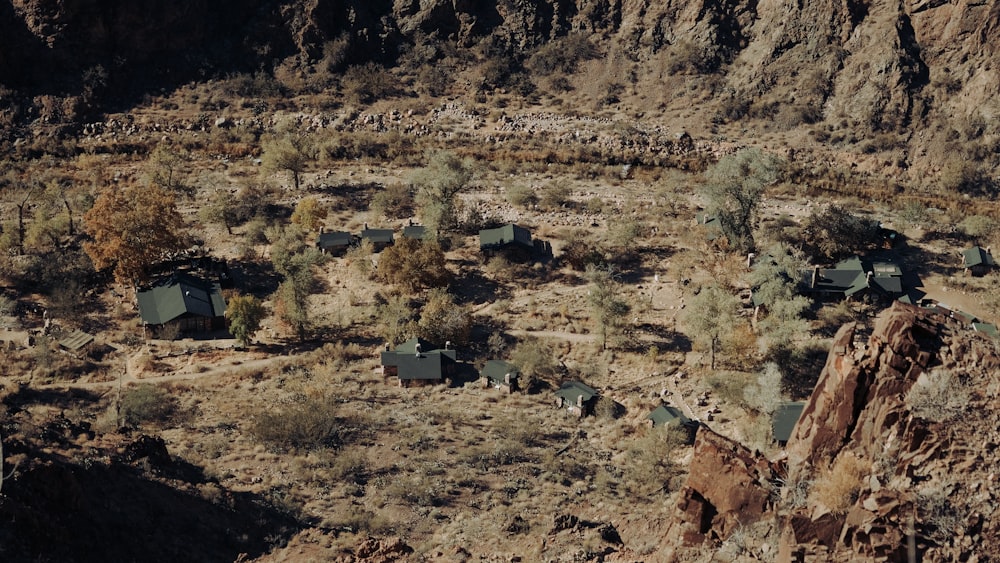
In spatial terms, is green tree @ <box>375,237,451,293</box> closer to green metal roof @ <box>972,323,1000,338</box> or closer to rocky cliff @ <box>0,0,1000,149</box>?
green metal roof @ <box>972,323,1000,338</box>

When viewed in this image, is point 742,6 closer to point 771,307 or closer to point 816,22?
point 816,22

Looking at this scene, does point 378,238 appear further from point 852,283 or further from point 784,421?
point 852,283

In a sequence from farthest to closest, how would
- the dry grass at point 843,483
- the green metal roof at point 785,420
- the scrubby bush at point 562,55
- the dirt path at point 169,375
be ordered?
the scrubby bush at point 562,55 < the dirt path at point 169,375 < the green metal roof at point 785,420 < the dry grass at point 843,483

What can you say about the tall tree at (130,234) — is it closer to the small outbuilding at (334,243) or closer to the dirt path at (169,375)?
the dirt path at (169,375)

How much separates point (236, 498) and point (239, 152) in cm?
5034

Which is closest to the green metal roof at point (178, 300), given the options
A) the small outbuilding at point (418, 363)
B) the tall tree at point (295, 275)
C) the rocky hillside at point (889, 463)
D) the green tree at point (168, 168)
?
the tall tree at point (295, 275)

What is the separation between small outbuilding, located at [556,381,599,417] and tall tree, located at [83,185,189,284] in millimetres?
27653

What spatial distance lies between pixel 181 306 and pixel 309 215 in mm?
Answer: 14132

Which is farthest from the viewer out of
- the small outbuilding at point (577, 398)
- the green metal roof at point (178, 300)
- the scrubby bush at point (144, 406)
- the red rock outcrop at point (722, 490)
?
the green metal roof at point (178, 300)

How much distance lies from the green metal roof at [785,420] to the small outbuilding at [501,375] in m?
13.1

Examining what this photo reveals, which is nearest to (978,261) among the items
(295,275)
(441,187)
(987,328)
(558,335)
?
(987,328)

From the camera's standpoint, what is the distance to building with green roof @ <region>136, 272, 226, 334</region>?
4878 cm

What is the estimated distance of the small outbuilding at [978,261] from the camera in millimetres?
54656

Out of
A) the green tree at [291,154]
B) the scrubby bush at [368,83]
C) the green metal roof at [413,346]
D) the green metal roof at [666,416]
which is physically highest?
the scrubby bush at [368,83]
